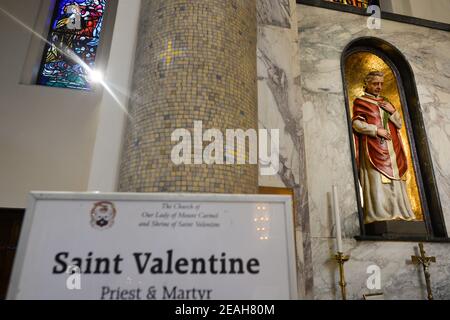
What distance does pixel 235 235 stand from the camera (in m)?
0.93

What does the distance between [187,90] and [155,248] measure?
0.92 m

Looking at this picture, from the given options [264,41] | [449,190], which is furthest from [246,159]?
[449,190]

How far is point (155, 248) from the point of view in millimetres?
901

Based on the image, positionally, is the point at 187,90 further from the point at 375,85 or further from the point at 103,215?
the point at 375,85

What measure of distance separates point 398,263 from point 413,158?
1.17 m

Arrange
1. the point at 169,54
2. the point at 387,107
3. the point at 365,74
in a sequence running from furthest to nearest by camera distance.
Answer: the point at 365,74, the point at 387,107, the point at 169,54

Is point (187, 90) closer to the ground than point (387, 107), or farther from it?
closer to the ground

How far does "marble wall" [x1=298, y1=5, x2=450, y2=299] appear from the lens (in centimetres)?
253

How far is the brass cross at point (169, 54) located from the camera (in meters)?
1.68

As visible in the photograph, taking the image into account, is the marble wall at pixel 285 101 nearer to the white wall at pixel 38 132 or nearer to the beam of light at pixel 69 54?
the white wall at pixel 38 132

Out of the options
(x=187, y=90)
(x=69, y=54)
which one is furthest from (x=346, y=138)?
(x=69, y=54)

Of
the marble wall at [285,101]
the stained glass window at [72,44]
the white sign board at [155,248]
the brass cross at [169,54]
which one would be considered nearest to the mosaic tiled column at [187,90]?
the brass cross at [169,54]

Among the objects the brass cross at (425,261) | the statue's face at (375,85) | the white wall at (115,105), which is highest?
the statue's face at (375,85)
